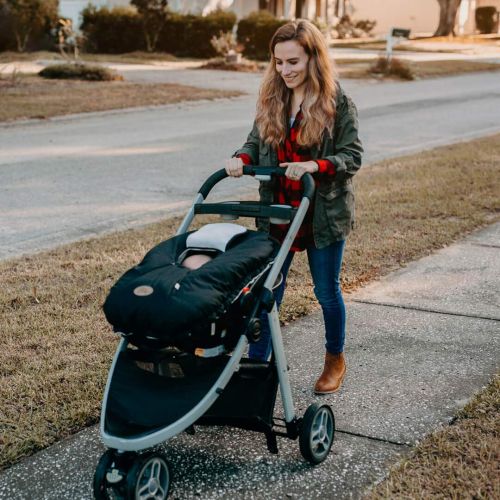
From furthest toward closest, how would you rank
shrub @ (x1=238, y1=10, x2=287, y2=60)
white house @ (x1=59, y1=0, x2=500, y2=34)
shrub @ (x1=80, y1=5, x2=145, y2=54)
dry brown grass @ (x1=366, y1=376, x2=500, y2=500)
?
white house @ (x1=59, y1=0, x2=500, y2=34), shrub @ (x1=80, y1=5, x2=145, y2=54), shrub @ (x1=238, y1=10, x2=287, y2=60), dry brown grass @ (x1=366, y1=376, x2=500, y2=500)

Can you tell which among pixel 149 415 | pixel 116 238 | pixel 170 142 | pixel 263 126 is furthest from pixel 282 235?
pixel 170 142

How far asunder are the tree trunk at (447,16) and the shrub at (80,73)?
2836 centimetres

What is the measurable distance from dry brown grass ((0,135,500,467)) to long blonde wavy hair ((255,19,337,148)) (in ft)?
4.80

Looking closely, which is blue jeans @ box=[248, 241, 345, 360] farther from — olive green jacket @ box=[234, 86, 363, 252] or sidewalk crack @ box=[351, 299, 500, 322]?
sidewalk crack @ box=[351, 299, 500, 322]

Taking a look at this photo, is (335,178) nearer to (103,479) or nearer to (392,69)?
(103,479)

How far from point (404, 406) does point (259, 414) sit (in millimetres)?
876

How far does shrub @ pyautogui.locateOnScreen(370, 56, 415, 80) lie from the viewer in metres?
23.0

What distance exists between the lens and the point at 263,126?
3584mm

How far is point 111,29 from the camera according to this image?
28.7m

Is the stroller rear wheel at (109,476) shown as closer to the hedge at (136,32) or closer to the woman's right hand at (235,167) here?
the woman's right hand at (235,167)

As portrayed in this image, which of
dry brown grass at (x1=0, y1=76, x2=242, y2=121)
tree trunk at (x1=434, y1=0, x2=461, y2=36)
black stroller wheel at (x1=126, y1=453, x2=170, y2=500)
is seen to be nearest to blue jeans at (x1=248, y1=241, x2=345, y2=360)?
black stroller wheel at (x1=126, y1=453, x2=170, y2=500)

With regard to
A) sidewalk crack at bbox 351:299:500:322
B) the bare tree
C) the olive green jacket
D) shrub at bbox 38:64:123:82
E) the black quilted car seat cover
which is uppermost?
the bare tree

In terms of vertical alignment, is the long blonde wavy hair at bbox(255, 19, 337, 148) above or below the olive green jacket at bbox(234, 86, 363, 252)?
above

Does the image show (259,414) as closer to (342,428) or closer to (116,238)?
(342,428)
